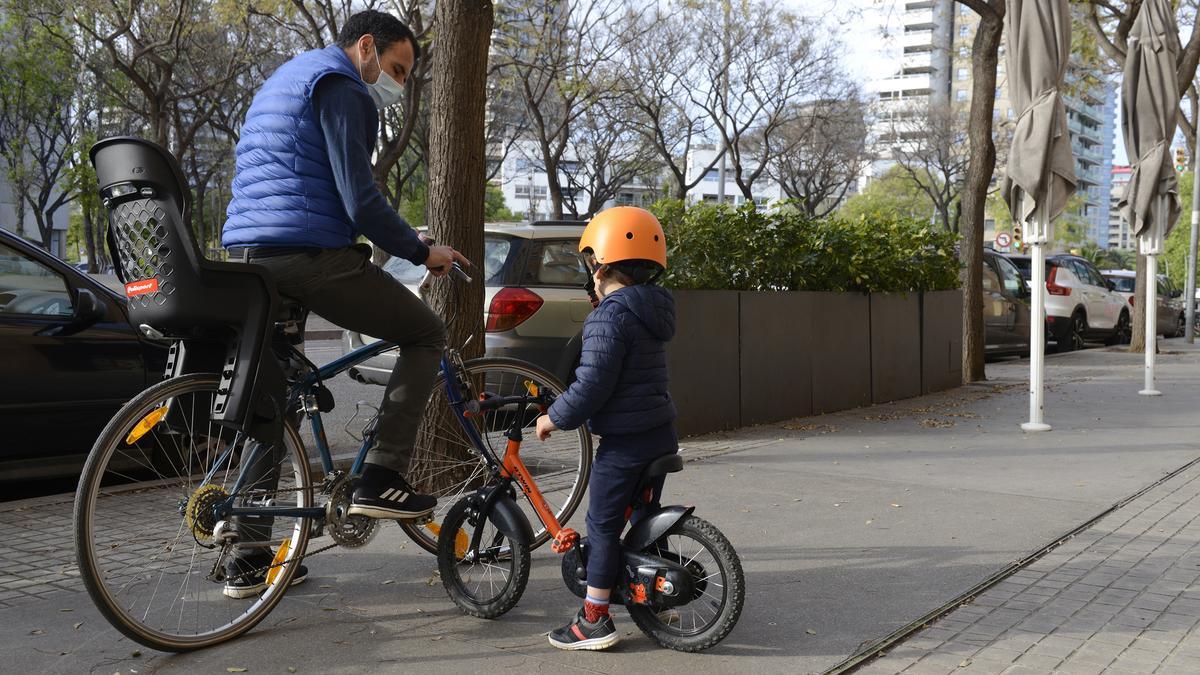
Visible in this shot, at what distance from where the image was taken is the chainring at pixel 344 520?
13.5ft

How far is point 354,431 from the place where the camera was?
437cm

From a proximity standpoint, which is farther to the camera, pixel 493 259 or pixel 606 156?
pixel 606 156

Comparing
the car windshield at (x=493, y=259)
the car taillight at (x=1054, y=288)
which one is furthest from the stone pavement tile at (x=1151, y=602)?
the car taillight at (x=1054, y=288)

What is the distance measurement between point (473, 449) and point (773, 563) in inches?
55.5

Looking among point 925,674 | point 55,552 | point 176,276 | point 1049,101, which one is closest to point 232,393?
point 176,276

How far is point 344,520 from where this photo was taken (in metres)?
4.14

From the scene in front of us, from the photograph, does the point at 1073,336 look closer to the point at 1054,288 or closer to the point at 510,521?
the point at 1054,288

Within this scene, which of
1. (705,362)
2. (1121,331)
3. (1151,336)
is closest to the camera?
(705,362)

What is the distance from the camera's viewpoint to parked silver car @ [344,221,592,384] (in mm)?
8773

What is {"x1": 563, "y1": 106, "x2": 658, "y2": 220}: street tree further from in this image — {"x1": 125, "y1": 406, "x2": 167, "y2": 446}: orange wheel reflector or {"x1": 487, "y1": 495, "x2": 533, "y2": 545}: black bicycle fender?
{"x1": 125, "y1": 406, "x2": 167, "y2": 446}: orange wheel reflector

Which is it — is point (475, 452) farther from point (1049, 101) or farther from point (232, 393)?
point (1049, 101)

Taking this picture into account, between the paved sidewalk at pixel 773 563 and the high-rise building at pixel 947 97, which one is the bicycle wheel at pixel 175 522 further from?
the high-rise building at pixel 947 97

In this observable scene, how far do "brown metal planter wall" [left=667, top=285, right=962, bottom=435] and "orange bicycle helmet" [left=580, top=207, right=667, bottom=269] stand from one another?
14.4 ft

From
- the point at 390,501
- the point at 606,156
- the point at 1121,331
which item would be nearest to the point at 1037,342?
the point at 390,501
